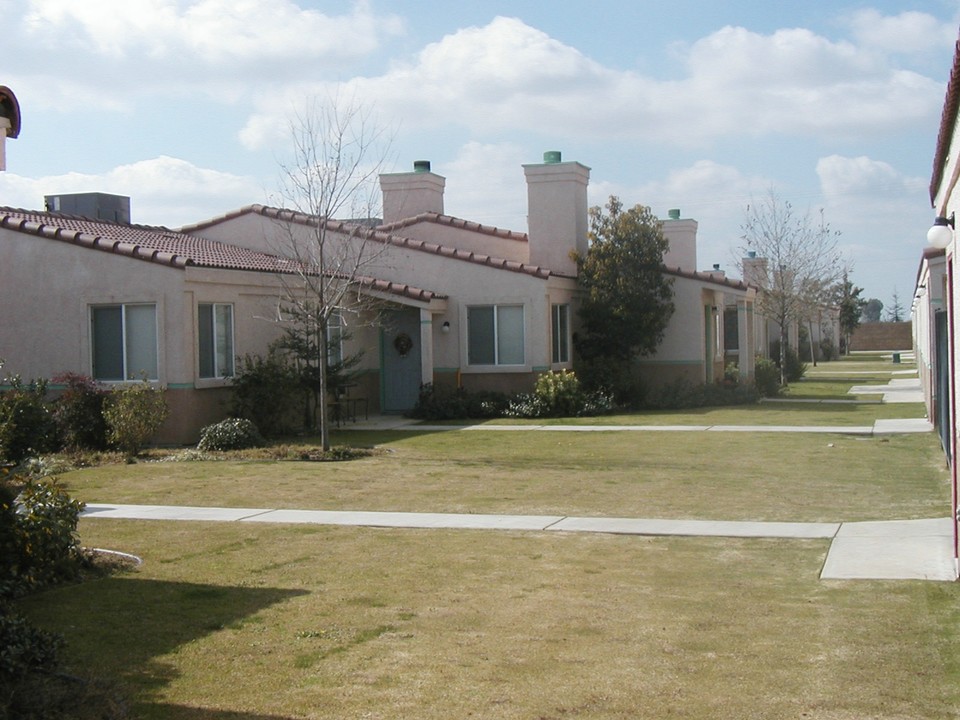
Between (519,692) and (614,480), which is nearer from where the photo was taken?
(519,692)

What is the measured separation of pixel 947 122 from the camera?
28.3 ft

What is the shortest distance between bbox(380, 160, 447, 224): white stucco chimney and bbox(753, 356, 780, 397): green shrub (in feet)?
33.8

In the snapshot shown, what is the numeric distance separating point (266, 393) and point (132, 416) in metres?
3.02

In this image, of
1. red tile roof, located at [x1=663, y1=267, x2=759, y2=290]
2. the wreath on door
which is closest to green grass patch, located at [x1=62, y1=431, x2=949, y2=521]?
the wreath on door

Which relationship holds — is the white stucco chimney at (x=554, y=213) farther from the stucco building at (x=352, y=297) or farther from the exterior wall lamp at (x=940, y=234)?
the exterior wall lamp at (x=940, y=234)

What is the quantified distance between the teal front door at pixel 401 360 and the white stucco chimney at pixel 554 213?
12.9 feet

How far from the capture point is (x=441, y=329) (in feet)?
89.0

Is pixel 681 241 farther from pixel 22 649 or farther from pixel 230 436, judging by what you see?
pixel 22 649

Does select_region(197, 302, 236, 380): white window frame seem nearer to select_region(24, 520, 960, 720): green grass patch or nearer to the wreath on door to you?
the wreath on door

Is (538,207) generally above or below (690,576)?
above

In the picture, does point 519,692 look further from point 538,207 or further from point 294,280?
point 538,207

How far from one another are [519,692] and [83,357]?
1674 centimetres

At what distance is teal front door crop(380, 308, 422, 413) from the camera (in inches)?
1083

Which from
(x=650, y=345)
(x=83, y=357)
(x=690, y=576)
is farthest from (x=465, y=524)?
(x=650, y=345)
